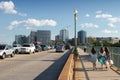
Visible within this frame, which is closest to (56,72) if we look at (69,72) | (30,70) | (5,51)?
(30,70)

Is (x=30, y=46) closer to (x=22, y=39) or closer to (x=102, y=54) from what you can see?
(x=102, y=54)

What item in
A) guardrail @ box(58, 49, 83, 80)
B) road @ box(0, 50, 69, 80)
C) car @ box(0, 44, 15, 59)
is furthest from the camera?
car @ box(0, 44, 15, 59)

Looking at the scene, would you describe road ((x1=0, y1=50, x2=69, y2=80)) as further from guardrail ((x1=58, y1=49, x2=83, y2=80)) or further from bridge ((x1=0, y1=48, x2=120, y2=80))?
guardrail ((x1=58, y1=49, x2=83, y2=80))

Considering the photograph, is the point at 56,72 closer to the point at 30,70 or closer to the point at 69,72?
the point at 30,70

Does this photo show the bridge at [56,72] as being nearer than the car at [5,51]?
Yes

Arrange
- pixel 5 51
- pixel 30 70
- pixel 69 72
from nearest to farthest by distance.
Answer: pixel 69 72 < pixel 30 70 < pixel 5 51

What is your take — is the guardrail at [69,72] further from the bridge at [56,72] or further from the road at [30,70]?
the road at [30,70]

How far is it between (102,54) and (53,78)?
543 centimetres

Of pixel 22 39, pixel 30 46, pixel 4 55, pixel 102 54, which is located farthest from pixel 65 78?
pixel 22 39

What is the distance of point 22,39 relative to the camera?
17950cm

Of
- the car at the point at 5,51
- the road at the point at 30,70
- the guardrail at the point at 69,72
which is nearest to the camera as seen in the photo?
the guardrail at the point at 69,72

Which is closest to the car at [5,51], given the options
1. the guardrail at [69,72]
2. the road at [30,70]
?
the road at [30,70]

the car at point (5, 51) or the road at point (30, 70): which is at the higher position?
the car at point (5, 51)

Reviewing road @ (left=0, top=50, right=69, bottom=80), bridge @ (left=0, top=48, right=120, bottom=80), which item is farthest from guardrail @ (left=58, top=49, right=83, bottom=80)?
road @ (left=0, top=50, right=69, bottom=80)
